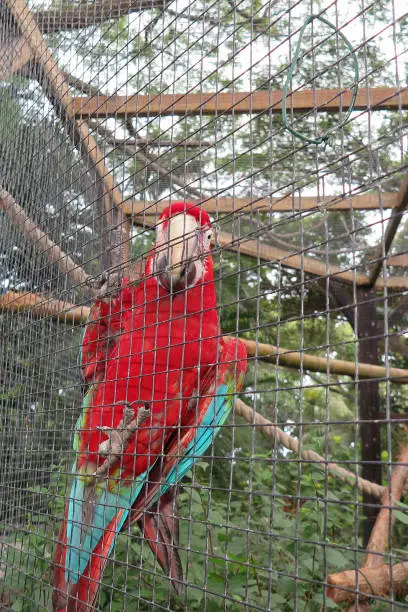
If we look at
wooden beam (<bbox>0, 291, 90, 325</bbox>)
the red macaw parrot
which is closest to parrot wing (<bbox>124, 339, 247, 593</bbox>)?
the red macaw parrot

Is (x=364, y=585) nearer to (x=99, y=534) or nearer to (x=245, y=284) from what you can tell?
(x=99, y=534)

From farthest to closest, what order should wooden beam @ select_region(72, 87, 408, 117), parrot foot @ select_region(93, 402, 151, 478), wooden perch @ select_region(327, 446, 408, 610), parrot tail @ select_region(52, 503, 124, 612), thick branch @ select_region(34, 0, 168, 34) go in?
1. thick branch @ select_region(34, 0, 168, 34)
2. wooden beam @ select_region(72, 87, 408, 117)
3. wooden perch @ select_region(327, 446, 408, 610)
4. parrot tail @ select_region(52, 503, 124, 612)
5. parrot foot @ select_region(93, 402, 151, 478)

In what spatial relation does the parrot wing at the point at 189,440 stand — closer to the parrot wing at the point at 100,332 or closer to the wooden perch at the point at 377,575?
the parrot wing at the point at 100,332

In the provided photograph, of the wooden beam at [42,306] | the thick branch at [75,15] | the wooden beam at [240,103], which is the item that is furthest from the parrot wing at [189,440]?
the thick branch at [75,15]

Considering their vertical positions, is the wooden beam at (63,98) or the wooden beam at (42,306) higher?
the wooden beam at (63,98)

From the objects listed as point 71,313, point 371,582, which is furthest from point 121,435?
point 371,582

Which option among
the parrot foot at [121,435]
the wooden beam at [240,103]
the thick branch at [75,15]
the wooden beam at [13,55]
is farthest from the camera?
the wooden beam at [13,55]

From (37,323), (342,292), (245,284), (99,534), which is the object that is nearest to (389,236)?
(342,292)

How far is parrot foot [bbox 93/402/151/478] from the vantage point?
973mm

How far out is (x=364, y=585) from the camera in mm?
1363

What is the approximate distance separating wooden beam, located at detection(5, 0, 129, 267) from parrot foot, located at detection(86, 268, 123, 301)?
5 cm

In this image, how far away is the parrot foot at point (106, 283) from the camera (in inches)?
44.4

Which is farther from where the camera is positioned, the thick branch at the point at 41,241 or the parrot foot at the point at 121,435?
the thick branch at the point at 41,241

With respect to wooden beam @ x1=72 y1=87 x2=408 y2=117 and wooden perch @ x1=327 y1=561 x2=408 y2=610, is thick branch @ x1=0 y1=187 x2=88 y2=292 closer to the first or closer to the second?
wooden beam @ x1=72 y1=87 x2=408 y2=117
